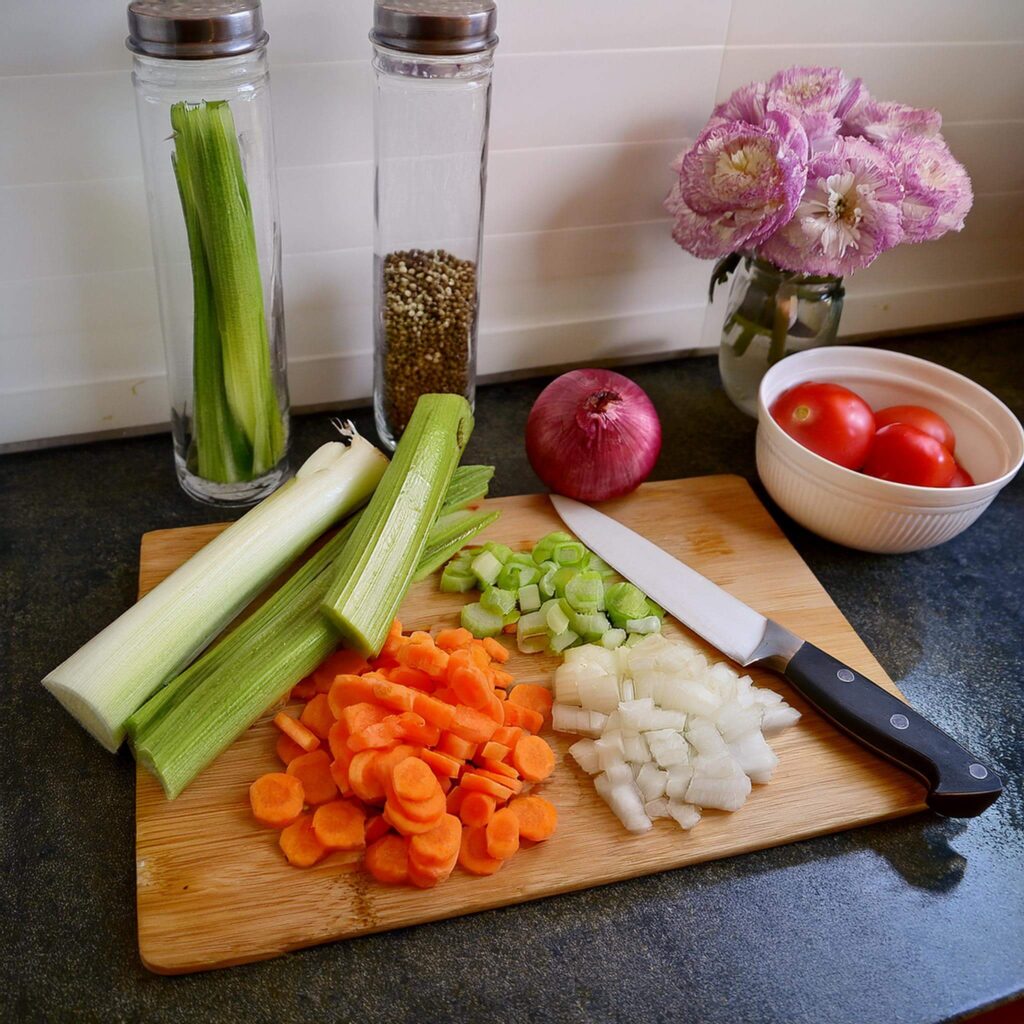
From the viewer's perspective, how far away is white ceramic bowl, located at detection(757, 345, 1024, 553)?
1118 millimetres

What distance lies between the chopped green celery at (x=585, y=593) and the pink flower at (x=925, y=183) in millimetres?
608

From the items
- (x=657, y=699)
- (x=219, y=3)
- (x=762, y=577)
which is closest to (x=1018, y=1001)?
(x=657, y=699)

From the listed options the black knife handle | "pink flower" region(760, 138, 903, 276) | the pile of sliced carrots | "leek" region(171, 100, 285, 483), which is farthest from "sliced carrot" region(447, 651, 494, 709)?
"pink flower" region(760, 138, 903, 276)

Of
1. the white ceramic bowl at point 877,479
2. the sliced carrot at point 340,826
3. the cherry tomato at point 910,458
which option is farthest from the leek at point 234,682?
the cherry tomato at point 910,458

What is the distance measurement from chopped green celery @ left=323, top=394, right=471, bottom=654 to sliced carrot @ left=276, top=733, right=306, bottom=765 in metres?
0.12

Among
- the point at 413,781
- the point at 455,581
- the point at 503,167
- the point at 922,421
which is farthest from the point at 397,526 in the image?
the point at 922,421

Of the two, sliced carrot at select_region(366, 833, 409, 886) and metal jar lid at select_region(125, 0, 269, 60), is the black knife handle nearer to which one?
sliced carrot at select_region(366, 833, 409, 886)

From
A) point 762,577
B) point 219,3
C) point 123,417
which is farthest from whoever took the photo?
point 123,417

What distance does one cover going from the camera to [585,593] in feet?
3.49

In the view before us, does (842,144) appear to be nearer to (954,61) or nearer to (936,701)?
(954,61)

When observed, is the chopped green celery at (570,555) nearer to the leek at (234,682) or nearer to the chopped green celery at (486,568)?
the chopped green celery at (486,568)

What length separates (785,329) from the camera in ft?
4.42

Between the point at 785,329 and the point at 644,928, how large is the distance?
33.4 inches

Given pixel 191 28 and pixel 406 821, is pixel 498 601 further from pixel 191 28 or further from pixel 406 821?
pixel 191 28
